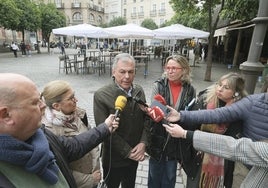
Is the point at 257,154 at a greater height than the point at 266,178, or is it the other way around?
the point at 257,154

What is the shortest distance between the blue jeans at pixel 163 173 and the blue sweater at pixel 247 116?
78 cm

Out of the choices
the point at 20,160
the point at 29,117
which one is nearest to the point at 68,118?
the point at 29,117

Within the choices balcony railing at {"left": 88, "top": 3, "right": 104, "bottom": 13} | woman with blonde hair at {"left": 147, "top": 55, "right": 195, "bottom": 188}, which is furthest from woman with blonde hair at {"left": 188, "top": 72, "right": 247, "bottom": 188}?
balcony railing at {"left": 88, "top": 3, "right": 104, "bottom": 13}

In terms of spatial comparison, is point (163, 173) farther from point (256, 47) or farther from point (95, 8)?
point (95, 8)

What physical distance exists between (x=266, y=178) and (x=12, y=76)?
1662 millimetres

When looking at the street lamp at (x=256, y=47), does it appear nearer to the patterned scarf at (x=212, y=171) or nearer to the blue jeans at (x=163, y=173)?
the patterned scarf at (x=212, y=171)

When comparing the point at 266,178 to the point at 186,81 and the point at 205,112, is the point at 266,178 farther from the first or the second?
the point at 186,81

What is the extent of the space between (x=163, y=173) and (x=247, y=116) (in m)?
1.29

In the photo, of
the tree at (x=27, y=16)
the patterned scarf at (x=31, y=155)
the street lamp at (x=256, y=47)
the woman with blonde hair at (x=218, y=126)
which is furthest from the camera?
the tree at (x=27, y=16)

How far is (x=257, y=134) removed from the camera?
1.86m

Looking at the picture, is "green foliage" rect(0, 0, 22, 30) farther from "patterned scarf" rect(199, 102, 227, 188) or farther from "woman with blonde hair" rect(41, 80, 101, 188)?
"patterned scarf" rect(199, 102, 227, 188)

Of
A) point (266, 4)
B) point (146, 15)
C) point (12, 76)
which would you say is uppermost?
point (146, 15)

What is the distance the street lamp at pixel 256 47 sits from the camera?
287cm

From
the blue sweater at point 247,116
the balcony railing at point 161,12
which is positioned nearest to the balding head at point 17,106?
the blue sweater at point 247,116
